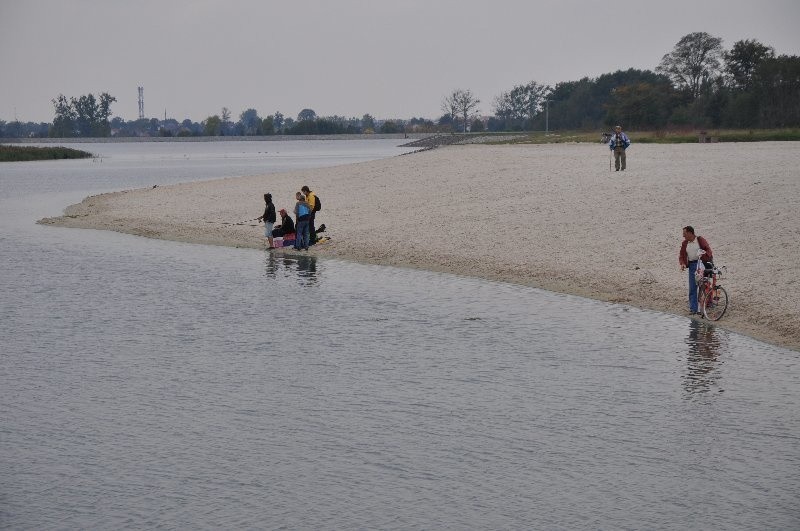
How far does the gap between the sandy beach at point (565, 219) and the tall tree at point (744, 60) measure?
72641mm

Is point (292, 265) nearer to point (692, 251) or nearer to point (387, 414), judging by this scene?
point (692, 251)

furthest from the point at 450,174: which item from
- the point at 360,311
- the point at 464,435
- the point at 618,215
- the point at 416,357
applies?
the point at 464,435

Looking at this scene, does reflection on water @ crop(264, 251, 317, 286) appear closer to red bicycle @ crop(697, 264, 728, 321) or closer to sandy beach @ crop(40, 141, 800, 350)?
sandy beach @ crop(40, 141, 800, 350)

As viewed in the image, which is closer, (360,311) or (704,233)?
(360,311)

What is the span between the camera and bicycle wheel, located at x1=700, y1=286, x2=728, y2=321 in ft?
73.5

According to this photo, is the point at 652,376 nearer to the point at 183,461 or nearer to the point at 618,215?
the point at 183,461

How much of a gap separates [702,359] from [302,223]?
20.2m

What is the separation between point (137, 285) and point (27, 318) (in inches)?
208

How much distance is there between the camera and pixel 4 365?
19.4m

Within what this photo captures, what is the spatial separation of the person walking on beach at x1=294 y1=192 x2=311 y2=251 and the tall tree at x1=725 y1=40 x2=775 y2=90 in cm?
10175

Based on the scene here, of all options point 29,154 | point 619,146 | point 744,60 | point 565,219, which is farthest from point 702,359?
point 29,154

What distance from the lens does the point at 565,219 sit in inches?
1426

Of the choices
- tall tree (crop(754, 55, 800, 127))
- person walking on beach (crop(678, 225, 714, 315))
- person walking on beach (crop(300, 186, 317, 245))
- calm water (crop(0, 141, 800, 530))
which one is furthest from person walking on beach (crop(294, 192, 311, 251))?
tall tree (crop(754, 55, 800, 127))

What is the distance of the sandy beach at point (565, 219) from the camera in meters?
26.0
